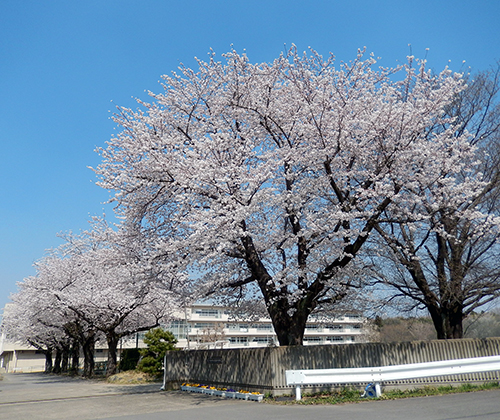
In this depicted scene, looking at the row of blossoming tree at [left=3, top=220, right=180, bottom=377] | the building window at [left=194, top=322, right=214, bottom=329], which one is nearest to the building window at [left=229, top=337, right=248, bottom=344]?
the building window at [left=194, top=322, right=214, bottom=329]

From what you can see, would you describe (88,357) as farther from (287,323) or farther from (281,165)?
(281,165)

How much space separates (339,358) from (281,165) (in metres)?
6.09

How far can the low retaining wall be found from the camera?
1198cm

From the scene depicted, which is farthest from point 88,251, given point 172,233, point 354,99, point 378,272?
point 354,99

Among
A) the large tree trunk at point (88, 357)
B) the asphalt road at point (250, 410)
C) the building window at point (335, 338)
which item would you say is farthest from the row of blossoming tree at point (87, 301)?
the building window at point (335, 338)

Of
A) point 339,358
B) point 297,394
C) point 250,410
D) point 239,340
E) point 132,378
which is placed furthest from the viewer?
point 239,340

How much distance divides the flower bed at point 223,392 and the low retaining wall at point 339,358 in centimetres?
26

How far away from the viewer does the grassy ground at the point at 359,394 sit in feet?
34.8

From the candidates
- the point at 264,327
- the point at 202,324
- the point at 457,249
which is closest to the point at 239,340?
the point at 264,327

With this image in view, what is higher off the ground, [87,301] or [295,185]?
[295,185]

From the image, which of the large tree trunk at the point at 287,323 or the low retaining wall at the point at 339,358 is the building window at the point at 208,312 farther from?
the large tree trunk at the point at 287,323

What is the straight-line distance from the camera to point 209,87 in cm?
1468

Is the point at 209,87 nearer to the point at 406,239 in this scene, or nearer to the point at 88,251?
the point at 406,239

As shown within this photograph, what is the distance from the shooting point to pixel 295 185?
503 inches
